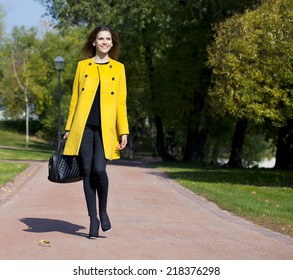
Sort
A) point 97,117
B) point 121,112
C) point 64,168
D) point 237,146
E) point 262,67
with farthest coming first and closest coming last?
point 237,146 < point 262,67 < point 121,112 < point 64,168 < point 97,117

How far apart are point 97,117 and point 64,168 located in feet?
2.25

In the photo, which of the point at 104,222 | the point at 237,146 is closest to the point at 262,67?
the point at 104,222

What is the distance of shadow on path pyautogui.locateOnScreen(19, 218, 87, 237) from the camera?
8672 millimetres

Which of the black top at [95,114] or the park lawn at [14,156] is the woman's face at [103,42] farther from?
the park lawn at [14,156]

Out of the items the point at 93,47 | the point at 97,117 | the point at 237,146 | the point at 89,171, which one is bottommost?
the point at 237,146

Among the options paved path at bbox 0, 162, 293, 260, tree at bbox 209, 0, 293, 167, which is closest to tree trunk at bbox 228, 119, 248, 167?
tree at bbox 209, 0, 293, 167

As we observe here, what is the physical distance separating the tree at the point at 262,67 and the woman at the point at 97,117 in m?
12.4

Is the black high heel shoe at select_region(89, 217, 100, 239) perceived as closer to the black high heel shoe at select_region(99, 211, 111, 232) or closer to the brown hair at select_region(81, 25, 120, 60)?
the black high heel shoe at select_region(99, 211, 111, 232)

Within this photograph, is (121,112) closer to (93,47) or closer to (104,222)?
(93,47)

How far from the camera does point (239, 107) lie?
2128 cm

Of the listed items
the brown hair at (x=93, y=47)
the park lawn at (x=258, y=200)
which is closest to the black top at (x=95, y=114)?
the brown hair at (x=93, y=47)

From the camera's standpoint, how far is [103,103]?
7863 mm

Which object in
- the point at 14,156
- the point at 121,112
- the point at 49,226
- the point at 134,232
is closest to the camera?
the point at 121,112

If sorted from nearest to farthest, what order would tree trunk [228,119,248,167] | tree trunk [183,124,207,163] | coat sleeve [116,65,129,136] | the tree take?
coat sleeve [116,65,129,136] → the tree → tree trunk [228,119,248,167] → tree trunk [183,124,207,163]
